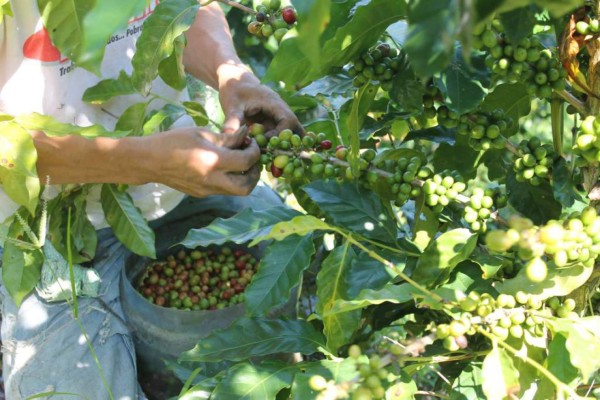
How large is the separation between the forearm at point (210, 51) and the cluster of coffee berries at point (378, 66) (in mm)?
846

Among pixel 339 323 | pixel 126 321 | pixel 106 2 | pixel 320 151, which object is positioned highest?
pixel 106 2

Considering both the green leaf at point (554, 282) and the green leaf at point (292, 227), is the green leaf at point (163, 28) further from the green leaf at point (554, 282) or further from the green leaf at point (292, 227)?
the green leaf at point (554, 282)

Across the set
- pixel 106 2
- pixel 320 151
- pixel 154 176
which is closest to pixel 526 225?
pixel 106 2

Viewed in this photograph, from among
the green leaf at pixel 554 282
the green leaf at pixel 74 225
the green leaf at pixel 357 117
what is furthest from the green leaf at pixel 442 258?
the green leaf at pixel 74 225

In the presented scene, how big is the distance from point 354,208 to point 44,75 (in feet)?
3.51

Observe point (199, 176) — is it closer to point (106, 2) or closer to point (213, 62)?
point (213, 62)

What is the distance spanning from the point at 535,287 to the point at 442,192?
25cm

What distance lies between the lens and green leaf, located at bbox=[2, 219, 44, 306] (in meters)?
2.17

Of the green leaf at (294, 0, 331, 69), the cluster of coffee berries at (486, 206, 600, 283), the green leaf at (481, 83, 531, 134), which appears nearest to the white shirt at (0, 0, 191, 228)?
the green leaf at (481, 83, 531, 134)

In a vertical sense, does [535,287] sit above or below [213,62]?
above

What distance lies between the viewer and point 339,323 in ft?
5.01

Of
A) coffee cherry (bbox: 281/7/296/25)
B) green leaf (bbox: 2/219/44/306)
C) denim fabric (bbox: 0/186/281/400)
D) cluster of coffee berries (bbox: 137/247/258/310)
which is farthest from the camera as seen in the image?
cluster of coffee berries (bbox: 137/247/258/310)

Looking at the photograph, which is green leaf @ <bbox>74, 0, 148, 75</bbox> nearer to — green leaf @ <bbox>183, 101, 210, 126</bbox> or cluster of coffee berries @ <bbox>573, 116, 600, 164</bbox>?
cluster of coffee berries @ <bbox>573, 116, 600, 164</bbox>

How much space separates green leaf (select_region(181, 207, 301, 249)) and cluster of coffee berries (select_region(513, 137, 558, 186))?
52 cm
